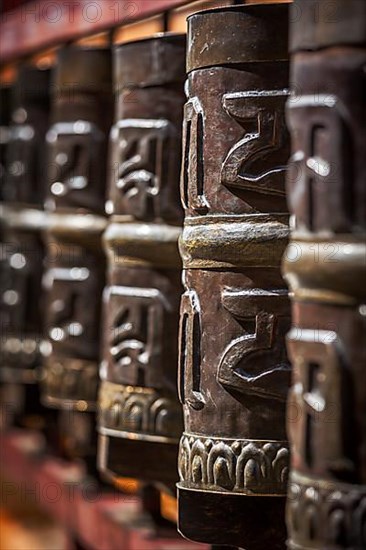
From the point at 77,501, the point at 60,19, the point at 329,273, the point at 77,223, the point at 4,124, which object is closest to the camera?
the point at 329,273

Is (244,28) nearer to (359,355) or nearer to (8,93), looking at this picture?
(359,355)

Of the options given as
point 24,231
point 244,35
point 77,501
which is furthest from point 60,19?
point 244,35

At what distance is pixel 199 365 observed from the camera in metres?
1.48

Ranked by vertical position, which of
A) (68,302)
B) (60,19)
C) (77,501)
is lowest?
(77,501)

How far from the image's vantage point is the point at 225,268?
4.77 feet

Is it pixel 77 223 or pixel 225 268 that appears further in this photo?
pixel 77 223

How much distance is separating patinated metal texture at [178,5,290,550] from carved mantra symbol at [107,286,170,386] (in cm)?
26

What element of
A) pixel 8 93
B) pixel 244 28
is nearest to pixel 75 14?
pixel 8 93

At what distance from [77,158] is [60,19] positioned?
44 cm

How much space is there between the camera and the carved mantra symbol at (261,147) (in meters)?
1.42

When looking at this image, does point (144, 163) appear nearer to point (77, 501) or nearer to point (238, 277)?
point (238, 277)

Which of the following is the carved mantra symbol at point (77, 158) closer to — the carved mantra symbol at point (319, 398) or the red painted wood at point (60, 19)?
the red painted wood at point (60, 19)

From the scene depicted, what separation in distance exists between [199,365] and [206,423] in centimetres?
5

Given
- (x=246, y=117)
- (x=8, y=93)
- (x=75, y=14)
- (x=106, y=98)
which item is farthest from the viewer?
(x=8, y=93)
